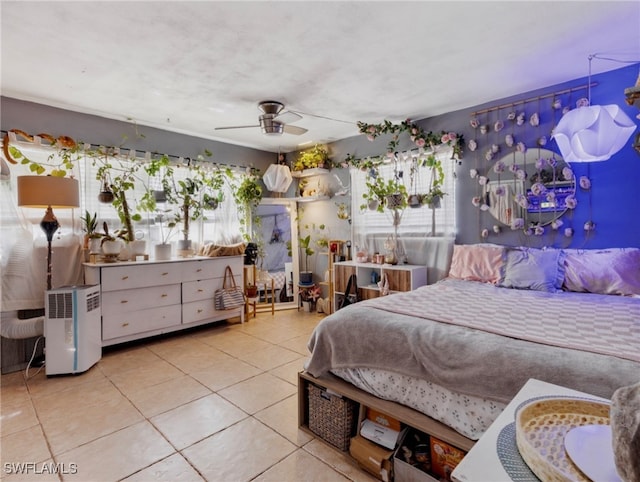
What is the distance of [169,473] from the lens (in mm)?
1773

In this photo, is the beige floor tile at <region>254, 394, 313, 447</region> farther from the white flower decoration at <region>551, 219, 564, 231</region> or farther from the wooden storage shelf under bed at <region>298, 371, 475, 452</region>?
the white flower decoration at <region>551, 219, 564, 231</region>

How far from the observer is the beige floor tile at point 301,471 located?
5.69ft

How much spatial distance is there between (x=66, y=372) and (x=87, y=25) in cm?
273

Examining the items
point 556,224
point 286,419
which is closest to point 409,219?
point 556,224

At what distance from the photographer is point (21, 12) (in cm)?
198

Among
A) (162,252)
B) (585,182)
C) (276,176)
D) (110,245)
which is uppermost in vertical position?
(276,176)

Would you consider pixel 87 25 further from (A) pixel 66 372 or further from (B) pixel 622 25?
(B) pixel 622 25

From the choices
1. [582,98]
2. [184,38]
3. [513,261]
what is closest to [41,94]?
[184,38]

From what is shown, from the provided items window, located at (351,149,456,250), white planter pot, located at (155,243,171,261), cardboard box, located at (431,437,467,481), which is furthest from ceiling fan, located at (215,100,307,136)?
cardboard box, located at (431,437,467,481)

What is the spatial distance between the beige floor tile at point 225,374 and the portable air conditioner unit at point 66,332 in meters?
1.01

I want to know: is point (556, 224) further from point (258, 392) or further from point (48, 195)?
point (48, 195)

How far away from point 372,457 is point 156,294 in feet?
9.74

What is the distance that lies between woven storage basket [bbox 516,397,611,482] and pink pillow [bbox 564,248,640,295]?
2293 millimetres

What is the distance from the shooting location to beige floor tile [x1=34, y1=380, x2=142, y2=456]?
6.86ft
